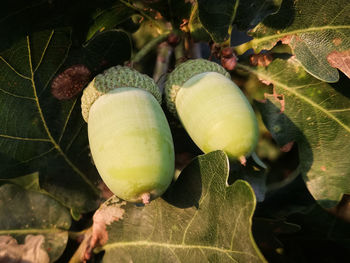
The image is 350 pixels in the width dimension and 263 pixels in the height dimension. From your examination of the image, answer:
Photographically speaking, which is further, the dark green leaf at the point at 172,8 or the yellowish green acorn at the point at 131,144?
the dark green leaf at the point at 172,8

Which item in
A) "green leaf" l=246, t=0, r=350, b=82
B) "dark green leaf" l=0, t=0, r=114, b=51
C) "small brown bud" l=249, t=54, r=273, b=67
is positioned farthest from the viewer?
"small brown bud" l=249, t=54, r=273, b=67

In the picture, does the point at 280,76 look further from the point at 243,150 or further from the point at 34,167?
the point at 34,167

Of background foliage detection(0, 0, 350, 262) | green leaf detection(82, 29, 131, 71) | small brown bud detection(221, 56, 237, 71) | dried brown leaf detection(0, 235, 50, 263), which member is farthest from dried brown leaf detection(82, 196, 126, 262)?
small brown bud detection(221, 56, 237, 71)

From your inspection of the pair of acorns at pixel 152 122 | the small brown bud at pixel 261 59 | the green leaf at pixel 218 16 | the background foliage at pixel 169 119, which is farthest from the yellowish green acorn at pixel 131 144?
the small brown bud at pixel 261 59

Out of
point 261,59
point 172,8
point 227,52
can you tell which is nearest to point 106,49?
point 172,8

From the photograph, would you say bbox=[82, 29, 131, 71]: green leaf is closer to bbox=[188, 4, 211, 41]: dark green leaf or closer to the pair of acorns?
the pair of acorns

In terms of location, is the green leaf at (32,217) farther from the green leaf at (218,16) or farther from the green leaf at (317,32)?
the green leaf at (317,32)

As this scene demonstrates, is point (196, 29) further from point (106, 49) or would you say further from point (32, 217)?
point (32, 217)
